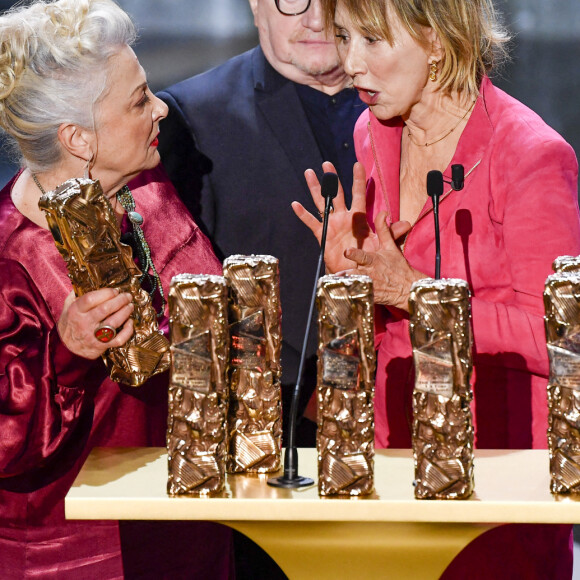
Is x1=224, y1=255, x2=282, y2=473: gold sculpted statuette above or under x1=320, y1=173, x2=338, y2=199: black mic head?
under

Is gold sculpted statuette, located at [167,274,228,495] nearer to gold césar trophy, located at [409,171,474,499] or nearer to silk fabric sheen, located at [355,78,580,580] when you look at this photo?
gold césar trophy, located at [409,171,474,499]

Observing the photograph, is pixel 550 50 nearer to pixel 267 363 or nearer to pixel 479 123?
pixel 479 123

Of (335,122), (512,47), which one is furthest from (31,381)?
(512,47)

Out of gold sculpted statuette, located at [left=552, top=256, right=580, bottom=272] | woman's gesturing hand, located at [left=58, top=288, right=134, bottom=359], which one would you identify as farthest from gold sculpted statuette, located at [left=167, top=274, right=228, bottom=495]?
gold sculpted statuette, located at [left=552, top=256, right=580, bottom=272]

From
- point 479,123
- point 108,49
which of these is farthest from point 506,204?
point 108,49

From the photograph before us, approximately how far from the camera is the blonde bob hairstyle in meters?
2.16

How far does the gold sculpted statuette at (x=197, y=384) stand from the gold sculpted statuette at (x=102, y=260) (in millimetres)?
275

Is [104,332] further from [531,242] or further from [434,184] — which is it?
[531,242]

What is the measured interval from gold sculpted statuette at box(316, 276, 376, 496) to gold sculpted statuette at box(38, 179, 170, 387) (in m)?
0.46

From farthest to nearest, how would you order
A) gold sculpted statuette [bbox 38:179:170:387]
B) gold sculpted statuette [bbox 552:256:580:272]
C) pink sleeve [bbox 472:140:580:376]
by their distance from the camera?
pink sleeve [bbox 472:140:580:376] → gold sculpted statuette [bbox 38:179:170:387] → gold sculpted statuette [bbox 552:256:580:272]

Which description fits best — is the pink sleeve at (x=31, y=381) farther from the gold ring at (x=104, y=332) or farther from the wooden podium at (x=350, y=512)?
the wooden podium at (x=350, y=512)

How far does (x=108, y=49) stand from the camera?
2.27m

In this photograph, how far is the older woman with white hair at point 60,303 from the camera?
82.6 inches

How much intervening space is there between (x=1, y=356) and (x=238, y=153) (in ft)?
3.50
